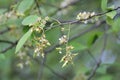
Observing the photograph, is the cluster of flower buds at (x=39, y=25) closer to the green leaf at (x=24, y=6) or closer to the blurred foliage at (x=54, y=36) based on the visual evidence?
the blurred foliage at (x=54, y=36)

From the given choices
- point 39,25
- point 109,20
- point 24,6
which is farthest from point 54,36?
point 39,25

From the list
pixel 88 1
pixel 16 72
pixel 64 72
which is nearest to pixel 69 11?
pixel 88 1

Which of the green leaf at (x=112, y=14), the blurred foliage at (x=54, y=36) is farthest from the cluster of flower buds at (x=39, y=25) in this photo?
the green leaf at (x=112, y=14)

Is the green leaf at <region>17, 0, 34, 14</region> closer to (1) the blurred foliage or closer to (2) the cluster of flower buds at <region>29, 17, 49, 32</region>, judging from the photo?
(1) the blurred foliage

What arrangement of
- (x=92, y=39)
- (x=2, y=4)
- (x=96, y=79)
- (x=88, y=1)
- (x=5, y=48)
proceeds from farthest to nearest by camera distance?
(x=2, y=4) → (x=88, y=1) → (x=96, y=79) → (x=92, y=39) → (x=5, y=48)

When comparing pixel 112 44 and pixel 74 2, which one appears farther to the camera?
pixel 112 44

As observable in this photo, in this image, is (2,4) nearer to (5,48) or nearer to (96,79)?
(96,79)

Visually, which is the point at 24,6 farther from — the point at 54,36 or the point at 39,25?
the point at 54,36

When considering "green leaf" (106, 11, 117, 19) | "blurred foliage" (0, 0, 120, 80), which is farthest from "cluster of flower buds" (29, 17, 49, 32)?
"green leaf" (106, 11, 117, 19)
